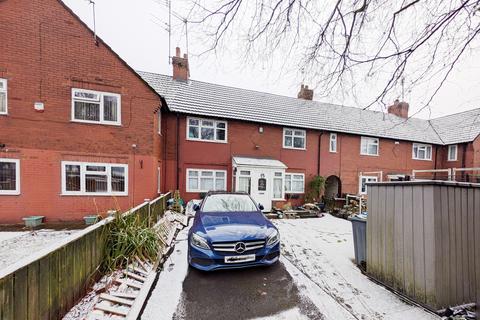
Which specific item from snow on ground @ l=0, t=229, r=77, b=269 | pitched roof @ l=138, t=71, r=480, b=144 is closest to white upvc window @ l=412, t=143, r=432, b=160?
pitched roof @ l=138, t=71, r=480, b=144

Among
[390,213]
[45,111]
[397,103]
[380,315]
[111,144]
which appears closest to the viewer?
[380,315]

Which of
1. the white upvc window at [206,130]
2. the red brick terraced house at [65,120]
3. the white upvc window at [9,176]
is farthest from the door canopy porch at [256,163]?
the white upvc window at [9,176]

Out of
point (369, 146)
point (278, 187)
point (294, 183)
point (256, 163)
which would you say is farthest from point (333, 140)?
point (256, 163)

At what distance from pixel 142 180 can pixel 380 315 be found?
29.0ft

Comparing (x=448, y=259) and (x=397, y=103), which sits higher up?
(x=397, y=103)

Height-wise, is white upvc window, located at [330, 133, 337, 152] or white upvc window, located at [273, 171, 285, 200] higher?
white upvc window, located at [330, 133, 337, 152]

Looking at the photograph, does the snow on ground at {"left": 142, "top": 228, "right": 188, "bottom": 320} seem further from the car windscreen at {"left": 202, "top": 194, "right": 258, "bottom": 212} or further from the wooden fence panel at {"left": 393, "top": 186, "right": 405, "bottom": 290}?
the wooden fence panel at {"left": 393, "top": 186, "right": 405, "bottom": 290}

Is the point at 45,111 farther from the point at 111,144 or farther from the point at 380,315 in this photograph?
the point at 380,315

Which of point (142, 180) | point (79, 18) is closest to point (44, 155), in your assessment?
point (142, 180)

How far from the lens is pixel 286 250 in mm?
5613

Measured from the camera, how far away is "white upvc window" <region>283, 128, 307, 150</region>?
13438mm

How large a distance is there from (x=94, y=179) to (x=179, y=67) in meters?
8.64

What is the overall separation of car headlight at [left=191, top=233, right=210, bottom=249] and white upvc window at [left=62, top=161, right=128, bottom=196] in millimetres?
6259

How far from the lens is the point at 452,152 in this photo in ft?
56.0
